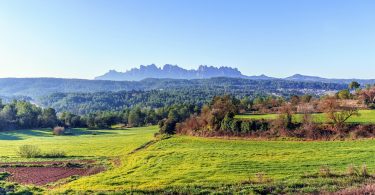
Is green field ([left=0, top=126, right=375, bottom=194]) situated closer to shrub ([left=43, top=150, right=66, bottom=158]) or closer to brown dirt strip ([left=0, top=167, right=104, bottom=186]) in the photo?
shrub ([left=43, top=150, right=66, bottom=158])

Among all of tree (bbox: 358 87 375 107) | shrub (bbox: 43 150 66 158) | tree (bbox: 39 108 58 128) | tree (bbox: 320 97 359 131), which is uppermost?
tree (bbox: 358 87 375 107)

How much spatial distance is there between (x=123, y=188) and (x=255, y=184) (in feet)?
32.0

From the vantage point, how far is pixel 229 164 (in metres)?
34.5

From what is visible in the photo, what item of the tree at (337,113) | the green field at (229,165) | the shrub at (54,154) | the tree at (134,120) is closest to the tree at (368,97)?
the tree at (337,113)

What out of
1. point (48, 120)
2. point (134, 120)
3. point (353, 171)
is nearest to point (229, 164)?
point (353, 171)

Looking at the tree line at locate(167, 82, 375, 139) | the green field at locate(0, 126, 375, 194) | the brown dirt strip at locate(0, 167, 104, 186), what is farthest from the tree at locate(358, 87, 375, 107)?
the brown dirt strip at locate(0, 167, 104, 186)

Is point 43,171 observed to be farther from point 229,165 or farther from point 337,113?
point 337,113

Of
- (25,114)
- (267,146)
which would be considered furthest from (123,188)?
(25,114)

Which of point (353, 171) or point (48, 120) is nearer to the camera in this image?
point (353, 171)

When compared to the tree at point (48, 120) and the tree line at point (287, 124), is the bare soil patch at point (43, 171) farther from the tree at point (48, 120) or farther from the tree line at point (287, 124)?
the tree at point (48, 120)

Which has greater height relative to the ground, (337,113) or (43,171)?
(337,113)

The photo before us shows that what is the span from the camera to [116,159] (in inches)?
1793

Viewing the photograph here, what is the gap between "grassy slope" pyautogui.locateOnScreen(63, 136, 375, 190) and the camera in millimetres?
28266

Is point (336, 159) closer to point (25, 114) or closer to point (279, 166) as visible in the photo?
point (279, 166)
